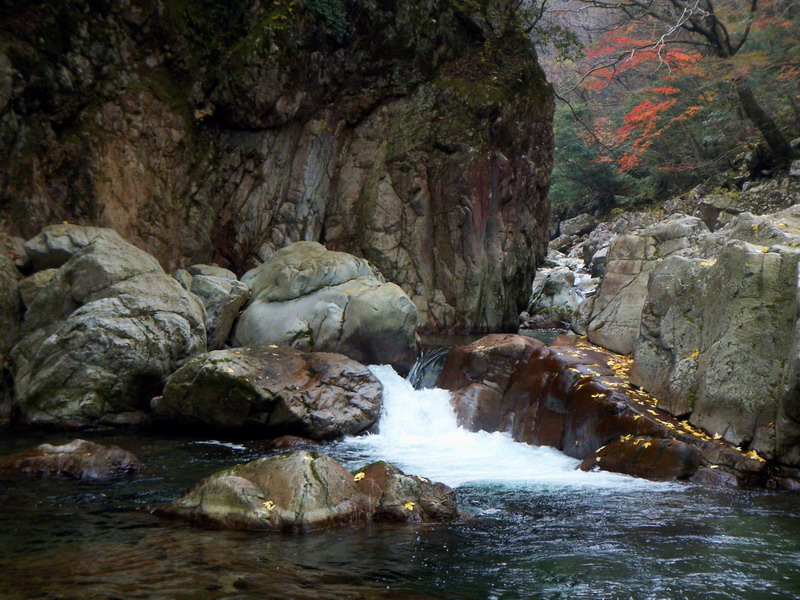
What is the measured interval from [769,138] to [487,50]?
30.3 feet

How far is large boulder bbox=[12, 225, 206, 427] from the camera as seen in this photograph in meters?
9.41

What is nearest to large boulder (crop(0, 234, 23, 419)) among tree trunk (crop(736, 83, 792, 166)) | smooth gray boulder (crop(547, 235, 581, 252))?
tree trunk (crop(736, 83, 792, 166))

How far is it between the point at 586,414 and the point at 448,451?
6.36ft

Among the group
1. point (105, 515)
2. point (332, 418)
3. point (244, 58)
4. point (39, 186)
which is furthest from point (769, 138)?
point (105, 515)

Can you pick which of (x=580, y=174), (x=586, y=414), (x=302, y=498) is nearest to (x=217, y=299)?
(x=586, y=414)

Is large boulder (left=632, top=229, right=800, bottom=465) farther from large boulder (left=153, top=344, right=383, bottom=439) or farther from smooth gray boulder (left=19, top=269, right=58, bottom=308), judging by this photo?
smooth gray boulder (left=19, top=269, right=58, bottom=308)

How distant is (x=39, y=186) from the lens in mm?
12383

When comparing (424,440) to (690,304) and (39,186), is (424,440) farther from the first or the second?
(39,186)

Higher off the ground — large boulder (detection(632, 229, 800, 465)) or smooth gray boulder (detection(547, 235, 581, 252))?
smooth gray boulder (detection(547, 235, 581, 252))

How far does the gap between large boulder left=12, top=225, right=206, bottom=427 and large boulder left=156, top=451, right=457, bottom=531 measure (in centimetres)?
448

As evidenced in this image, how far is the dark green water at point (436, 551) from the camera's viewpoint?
4.11m

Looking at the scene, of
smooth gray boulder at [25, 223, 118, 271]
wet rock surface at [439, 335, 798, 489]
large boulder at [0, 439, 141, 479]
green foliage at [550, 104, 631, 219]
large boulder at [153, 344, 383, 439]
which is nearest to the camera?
large boulder at [0, 439, 141, 479]

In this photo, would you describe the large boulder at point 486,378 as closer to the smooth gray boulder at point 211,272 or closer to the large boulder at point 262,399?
the large boulder at point 262,399

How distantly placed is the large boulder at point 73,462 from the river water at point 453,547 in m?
0.23
